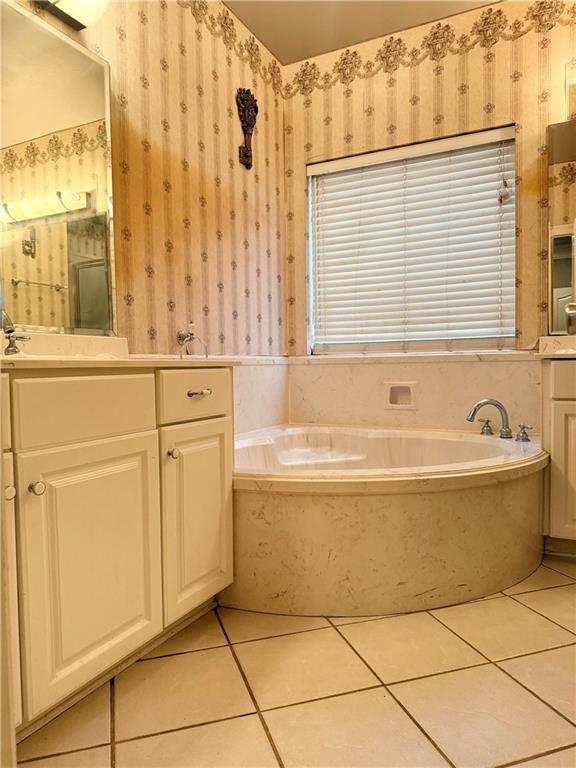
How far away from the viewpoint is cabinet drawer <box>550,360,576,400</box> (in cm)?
205

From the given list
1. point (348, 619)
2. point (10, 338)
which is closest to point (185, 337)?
point (10, 338)

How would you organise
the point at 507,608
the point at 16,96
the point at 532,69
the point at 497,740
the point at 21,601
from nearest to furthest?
the point at 21,601 → the point at 497,740 → the point at 16,96 → the point at 507,608 → the point at 532,69

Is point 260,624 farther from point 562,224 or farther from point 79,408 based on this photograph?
point 562,224

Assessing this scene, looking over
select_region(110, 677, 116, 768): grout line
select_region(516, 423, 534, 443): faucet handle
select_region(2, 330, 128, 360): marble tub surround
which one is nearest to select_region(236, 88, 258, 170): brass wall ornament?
select_region(2, 330, 128, 360): marble tub surround

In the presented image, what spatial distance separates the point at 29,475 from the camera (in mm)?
1017

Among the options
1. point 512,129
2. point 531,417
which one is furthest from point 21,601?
point 512,129

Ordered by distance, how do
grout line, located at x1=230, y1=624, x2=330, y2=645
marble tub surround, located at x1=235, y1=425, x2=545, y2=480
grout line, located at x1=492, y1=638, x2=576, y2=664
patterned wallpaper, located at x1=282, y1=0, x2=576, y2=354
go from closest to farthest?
grout line, located at x1=492, y1=638, x2=576, y2=664 → grout line, located at x1=230, y1=624, x2=330, y2=645 → marble tub surround, located at x1=235, y1=425, x2=545, y2=480 → patterned wallpaper, located at x1=282, y1=0, x2=576, y2=354

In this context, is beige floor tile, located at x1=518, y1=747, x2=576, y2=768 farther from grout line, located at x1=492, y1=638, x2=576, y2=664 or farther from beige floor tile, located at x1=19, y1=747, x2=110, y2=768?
beige floor tile, located at x1=19, y1=747, x2=110, y2=768

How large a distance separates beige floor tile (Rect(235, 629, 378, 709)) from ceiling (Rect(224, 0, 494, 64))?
2.86m

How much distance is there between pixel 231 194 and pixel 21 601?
2.12 meters

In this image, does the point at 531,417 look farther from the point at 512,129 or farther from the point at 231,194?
the point at 231,194

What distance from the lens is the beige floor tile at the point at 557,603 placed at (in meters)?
1.66

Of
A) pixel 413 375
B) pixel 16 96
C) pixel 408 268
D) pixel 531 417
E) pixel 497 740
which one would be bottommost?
pixel 497 740

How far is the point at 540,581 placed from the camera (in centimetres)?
195
